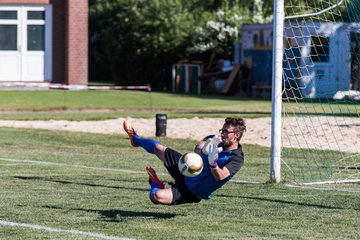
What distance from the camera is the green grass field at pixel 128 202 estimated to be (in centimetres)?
944

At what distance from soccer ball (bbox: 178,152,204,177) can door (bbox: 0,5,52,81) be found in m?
30.3

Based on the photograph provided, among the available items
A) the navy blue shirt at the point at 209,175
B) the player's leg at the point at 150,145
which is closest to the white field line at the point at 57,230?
the navy blue shirt at the point at 209,175

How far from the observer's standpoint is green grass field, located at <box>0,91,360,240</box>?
9.44 meters

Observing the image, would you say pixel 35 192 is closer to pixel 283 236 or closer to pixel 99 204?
pixel 99 204

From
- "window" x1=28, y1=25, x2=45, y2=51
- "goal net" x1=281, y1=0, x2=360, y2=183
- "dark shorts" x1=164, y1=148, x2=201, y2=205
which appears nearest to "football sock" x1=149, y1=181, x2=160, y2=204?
"dark shorts" x1=164, y1=148, x2=201, y2=205

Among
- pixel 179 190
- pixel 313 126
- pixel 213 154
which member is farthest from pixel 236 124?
pixel 313 126

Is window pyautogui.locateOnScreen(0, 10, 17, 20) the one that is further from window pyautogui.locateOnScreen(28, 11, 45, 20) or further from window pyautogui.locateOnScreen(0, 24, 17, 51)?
window pyautogui.locateOnScreen(28, 11, 45, 20)

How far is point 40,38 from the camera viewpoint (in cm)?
3953

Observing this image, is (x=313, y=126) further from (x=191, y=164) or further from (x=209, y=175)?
(x=191, y=164)

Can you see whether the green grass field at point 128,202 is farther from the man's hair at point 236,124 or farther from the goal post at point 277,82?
the man's hair at point 236,124

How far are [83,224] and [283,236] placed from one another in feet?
6.49

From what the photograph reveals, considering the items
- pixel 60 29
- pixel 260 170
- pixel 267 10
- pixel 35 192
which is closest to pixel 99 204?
pixel 35 192

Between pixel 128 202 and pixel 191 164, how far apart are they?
2.15 metres

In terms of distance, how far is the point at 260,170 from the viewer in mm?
15742
